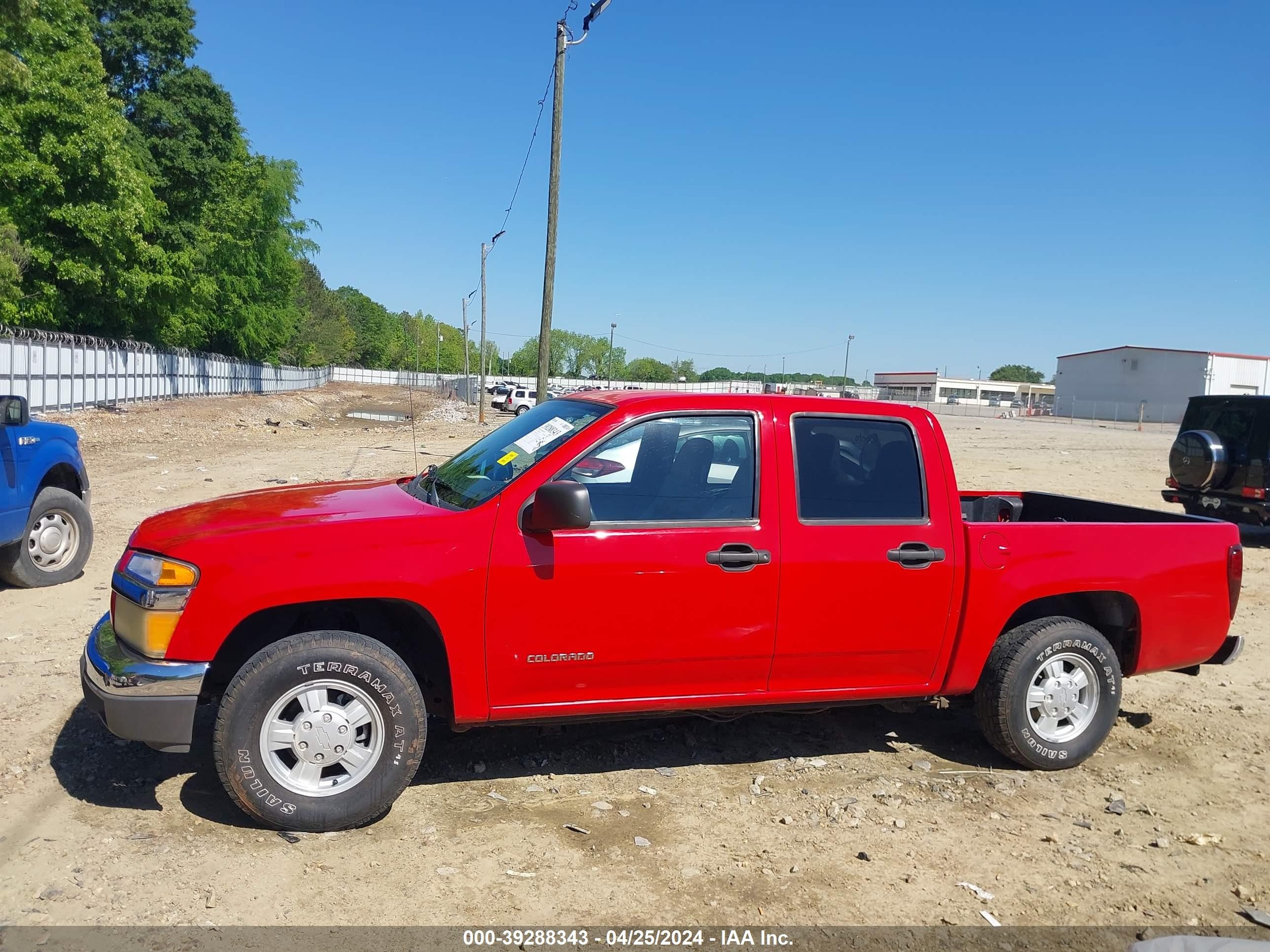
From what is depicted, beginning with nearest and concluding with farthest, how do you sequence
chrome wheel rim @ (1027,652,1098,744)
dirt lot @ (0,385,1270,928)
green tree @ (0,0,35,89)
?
dirt lot @ (0,385,1270,928) → chrome wheel rim @ (1027,652,1098,744) → green tree @ (0,0,35,89)

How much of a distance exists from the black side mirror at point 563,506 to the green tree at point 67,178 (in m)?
30.8

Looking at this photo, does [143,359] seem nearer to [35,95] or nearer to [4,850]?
[35,95]

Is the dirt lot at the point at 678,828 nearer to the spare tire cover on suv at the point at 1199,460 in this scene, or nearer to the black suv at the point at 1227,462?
the black suv at the point at 1227,462

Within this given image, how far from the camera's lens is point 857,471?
15.1 feet

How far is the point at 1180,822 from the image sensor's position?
4.41 m

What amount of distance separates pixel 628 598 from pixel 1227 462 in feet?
37.6

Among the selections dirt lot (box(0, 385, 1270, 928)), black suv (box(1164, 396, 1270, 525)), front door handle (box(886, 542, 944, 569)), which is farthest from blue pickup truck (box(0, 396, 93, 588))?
black suv (box(1164, 396, 1270, 525))

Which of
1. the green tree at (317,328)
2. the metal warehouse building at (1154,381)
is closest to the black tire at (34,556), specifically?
the metal warehouse building at (1154,381)

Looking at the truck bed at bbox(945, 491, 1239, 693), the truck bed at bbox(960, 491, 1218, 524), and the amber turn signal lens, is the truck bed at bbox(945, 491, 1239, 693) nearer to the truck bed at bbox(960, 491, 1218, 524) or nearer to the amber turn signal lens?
the truck bed at bbox(960, 491, 1218, 524)

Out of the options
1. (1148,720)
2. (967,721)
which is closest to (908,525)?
(967,721)

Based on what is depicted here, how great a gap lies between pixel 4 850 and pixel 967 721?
4962mm

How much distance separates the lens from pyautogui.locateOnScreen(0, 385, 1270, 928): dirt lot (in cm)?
349

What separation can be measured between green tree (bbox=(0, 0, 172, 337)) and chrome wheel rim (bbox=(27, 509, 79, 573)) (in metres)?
25.9

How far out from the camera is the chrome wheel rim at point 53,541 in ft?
24.7
